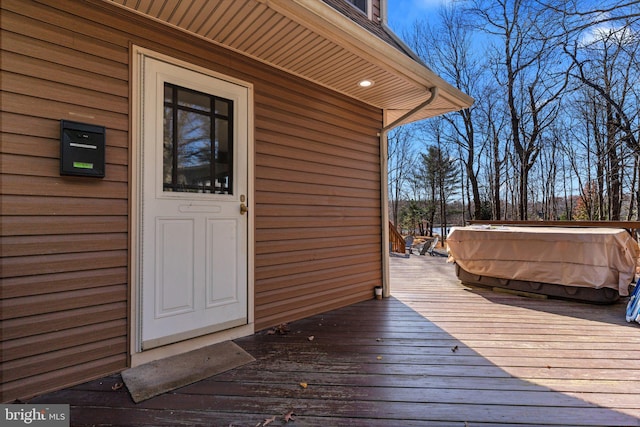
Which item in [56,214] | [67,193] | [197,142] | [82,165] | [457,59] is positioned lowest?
[56,214]

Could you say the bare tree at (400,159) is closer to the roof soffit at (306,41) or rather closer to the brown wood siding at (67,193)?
the roof soffit at (306,41)

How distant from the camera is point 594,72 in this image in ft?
27.3

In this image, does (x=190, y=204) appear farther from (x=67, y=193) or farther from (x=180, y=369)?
(x=180, y=369)

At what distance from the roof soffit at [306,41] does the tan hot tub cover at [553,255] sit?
1.95 metres

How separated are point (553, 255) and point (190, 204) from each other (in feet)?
13.4

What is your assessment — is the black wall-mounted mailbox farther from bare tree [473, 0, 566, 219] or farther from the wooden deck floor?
bare tree [473, 0, 566, 219]

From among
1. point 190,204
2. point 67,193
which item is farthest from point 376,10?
point 67,193

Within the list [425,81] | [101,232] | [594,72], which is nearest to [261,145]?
[101,232]

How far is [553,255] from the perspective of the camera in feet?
12.5

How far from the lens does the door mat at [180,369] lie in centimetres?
187

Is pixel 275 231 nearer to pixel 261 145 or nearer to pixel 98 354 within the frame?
pixel 261 145

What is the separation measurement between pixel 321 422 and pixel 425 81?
9.89ft

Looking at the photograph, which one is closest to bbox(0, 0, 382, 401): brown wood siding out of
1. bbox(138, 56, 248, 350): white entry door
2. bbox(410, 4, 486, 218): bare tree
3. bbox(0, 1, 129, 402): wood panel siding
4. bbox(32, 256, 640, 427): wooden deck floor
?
bbox(0, 1, 129, 402): wood panel siding

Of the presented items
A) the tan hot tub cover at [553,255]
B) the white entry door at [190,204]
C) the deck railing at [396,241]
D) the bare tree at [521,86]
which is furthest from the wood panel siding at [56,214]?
the bare tree at [521,86]
